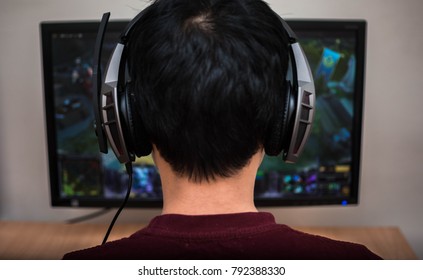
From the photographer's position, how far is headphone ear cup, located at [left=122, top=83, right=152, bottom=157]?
73 centimetres

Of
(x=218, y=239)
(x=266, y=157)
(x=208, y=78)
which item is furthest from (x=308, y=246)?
(x=266, y=157)

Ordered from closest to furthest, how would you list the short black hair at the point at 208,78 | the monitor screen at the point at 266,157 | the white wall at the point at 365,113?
the short black hair at the point at 208,78, the monitor screen at the point at 266,157, the white wall at the point at 365,113

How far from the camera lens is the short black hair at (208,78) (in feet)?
2.19

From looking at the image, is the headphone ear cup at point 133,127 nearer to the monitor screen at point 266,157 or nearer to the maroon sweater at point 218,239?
the maroon sweater at point 218,239

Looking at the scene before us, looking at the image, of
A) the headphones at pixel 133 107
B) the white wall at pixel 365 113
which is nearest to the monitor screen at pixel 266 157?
the white wall at pixel 365 113

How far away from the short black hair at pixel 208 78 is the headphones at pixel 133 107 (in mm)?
16

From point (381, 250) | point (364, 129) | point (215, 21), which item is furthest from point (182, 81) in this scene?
point (364, 129)

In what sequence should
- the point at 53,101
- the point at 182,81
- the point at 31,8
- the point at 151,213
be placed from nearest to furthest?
the point at 182,81 → the point at 53,101 → the point at 31,8 → the point at 151,213

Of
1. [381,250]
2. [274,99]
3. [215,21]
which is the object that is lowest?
[381,250]

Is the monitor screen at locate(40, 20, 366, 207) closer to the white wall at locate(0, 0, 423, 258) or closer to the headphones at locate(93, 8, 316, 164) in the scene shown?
the white wall at locate(0, 0, 423, 258)

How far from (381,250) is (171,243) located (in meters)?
0.74

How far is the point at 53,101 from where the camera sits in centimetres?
123

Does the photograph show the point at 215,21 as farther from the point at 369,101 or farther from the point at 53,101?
the point at 369,101

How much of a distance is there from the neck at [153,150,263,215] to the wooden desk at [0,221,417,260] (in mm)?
600
